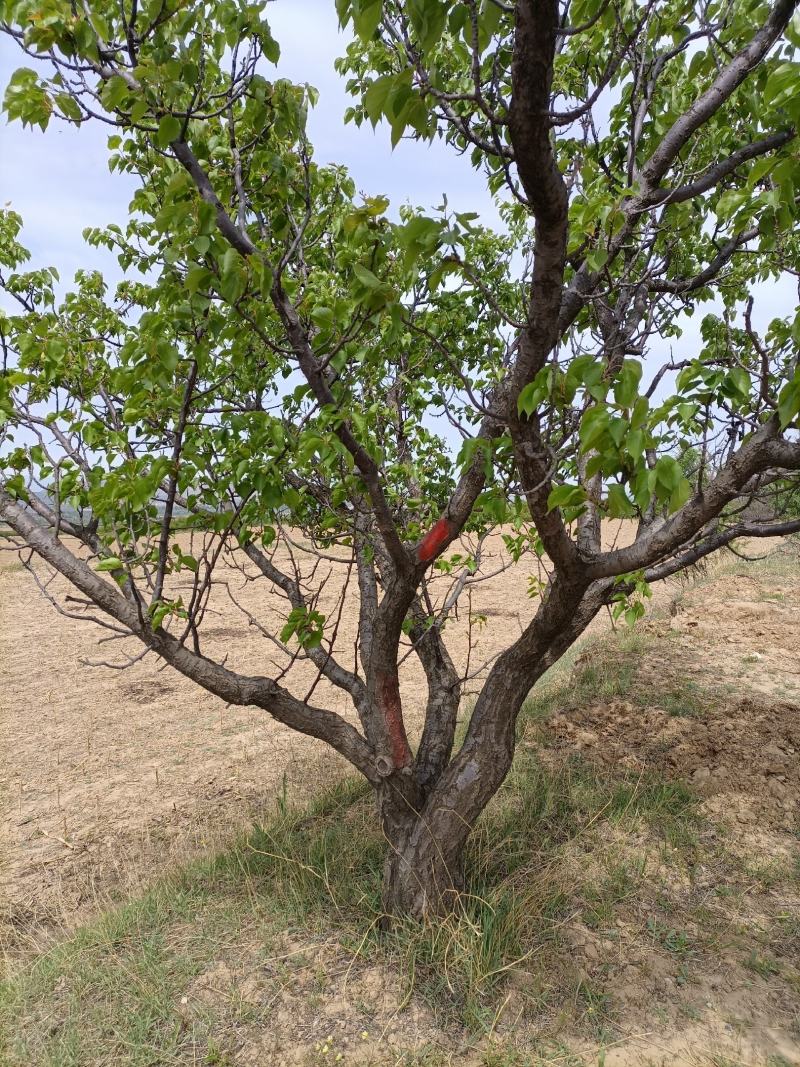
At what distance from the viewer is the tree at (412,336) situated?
1892mm

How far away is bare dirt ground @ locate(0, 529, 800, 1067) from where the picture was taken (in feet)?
9.07

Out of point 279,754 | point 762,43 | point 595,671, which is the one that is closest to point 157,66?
point 762,43

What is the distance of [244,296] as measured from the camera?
242 cm

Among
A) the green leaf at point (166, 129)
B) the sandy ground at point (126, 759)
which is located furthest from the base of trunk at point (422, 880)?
the green leaf at point (166, 129)

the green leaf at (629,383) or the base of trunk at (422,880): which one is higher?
the green leaf at (629,383)

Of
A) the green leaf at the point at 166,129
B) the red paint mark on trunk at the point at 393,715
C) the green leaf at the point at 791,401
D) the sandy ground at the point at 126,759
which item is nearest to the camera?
the green leaf at the point at 791,401

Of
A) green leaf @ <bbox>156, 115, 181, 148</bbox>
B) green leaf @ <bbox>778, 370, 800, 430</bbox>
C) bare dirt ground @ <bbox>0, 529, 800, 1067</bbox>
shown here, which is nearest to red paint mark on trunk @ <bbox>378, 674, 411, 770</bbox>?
bare dirt ground @ <bbox>0, 529, 800, 1067</bbox>

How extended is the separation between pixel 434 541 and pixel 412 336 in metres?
2.03

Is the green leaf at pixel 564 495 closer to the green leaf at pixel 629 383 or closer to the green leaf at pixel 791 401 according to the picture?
the green leaf at pixel 629 383

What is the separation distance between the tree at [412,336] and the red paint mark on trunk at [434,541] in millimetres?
14

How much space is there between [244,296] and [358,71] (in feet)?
9.50

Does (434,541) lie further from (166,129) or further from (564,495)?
(166,129)

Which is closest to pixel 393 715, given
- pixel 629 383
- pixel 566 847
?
pixel 566 847

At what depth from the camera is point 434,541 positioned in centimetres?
306
